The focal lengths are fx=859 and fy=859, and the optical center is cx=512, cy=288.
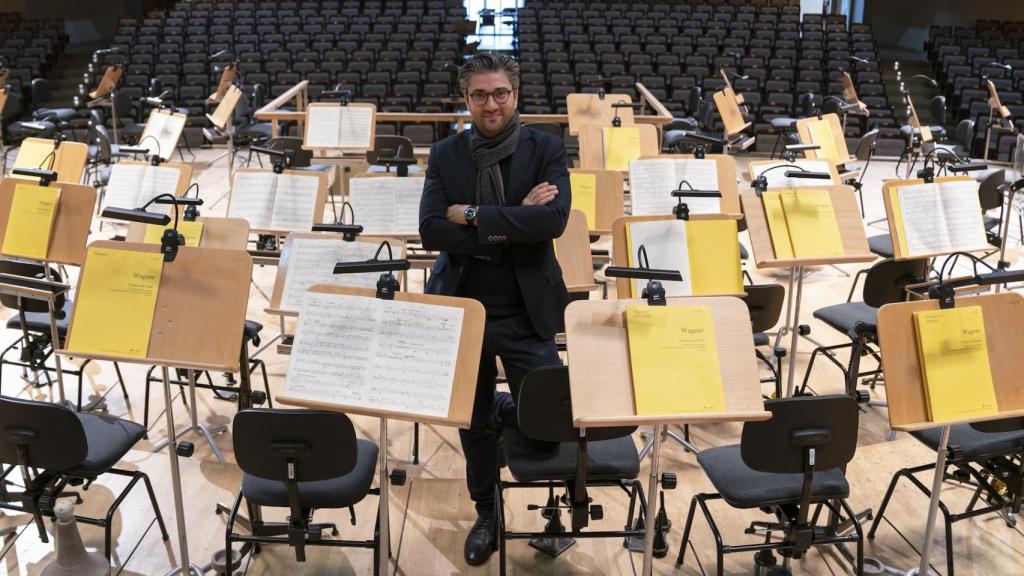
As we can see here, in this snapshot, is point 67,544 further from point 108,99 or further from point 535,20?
point 535,20

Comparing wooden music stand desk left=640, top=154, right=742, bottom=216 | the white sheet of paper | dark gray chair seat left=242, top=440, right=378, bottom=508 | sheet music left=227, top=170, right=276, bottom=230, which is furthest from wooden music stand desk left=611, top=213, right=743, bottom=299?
sheet music left=227, top=170, right=276, bottom=230

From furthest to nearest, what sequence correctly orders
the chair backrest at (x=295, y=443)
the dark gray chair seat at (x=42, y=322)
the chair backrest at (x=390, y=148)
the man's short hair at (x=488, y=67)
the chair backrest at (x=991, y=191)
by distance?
the chair backrest at (x=390, y=148)
the chair backrest at (x=991, y=191)
the dark gray chair seat at (x=42, y=322)
the man's short hair at (x=488, y=67)
the chair backrest at (x=295, y=443)

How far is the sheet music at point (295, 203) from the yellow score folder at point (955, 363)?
301 cm

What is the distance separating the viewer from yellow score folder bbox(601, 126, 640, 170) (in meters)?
5.89

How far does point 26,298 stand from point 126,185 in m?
1.17

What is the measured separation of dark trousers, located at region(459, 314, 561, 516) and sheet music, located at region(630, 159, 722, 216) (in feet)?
6.18

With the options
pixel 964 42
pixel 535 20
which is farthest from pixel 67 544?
pixel 964 42

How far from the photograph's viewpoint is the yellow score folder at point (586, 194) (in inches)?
183

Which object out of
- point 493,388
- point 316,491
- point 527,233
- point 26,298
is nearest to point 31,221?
point 26,298

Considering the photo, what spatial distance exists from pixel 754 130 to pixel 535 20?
4.51m

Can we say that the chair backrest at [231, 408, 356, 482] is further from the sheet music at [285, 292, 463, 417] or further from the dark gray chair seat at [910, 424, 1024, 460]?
the dark gray chair seat at [910, 424, 1024, 460]

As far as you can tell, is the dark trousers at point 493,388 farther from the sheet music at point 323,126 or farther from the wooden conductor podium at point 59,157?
the sheet music at point 323,126

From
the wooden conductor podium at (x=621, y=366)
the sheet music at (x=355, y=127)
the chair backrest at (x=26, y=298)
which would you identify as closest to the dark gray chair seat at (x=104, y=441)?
the chair backrest at (x=26, y=298)

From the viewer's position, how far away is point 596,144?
5.92 m
